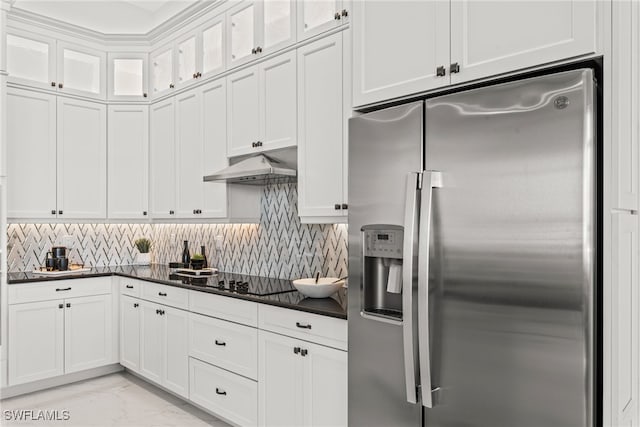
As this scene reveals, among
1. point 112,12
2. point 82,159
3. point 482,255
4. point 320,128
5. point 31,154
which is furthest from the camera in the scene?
point 112,12

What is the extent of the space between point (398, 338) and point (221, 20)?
2845mm

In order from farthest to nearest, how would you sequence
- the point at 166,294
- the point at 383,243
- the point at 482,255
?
the point at 166,294 → the point at 383,243 → the point at 482,255

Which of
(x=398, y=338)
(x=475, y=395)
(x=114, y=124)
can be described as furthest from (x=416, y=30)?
(x=114, y=124)

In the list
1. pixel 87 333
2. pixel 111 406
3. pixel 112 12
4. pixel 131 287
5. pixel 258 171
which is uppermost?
pixel 112 12

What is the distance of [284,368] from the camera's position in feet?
8.45

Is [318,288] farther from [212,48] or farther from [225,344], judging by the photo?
[212,48]

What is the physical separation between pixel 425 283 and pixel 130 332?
3160 mm

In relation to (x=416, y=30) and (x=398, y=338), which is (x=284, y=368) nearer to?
(x=398, y=338)

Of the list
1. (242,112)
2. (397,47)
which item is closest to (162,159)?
(242,112)

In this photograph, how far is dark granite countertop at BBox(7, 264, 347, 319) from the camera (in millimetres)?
2459

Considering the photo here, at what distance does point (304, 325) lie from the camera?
8.02ft

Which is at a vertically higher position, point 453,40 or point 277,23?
point 277,23

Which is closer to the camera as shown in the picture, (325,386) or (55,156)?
(325,386)
